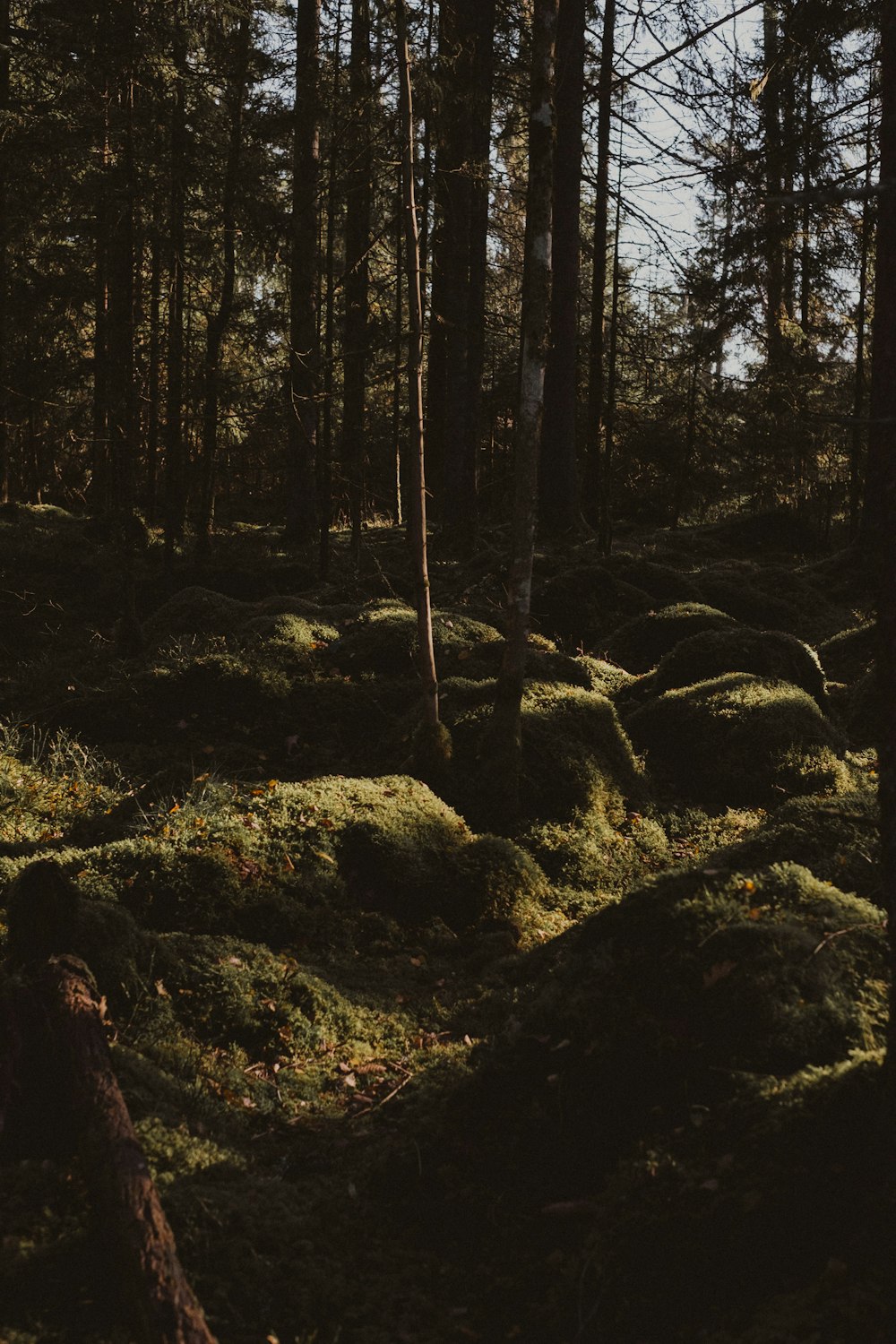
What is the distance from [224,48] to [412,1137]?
52.1 feet

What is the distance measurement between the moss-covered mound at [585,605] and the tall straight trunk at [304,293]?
4796 millimetres

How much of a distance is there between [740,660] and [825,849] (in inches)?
205

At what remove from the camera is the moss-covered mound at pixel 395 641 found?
10.2 m

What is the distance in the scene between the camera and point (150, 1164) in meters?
3.79

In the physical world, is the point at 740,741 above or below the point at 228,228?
below

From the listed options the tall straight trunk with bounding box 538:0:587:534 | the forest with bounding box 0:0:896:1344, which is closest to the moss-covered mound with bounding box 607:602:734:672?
the forest with bounding box 0:0:896:1344

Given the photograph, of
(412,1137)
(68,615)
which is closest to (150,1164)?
(412,1137)

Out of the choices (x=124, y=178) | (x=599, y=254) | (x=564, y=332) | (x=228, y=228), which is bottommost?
(x=564, y=332)

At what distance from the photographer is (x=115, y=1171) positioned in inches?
128

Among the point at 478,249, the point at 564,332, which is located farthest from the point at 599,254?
the point at 478,249

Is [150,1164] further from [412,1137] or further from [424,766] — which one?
[424,766]

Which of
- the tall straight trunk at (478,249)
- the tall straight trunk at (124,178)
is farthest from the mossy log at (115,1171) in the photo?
the tall straight trunk at (478,249)

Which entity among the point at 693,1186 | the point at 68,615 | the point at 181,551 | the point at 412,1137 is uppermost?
the point at 181,551

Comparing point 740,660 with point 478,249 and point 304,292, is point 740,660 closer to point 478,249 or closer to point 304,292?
point 304,292
